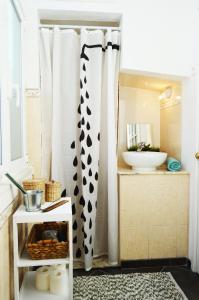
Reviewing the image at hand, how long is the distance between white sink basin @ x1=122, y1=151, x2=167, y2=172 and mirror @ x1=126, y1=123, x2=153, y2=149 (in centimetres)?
33

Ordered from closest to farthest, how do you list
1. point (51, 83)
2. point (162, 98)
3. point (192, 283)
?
point (192, 283)
point (51, 83)
point (162, 98)

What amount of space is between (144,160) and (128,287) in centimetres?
94

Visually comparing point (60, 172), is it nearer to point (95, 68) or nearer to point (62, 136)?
point (62, 136)

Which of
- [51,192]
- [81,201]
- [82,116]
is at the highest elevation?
[82,116]

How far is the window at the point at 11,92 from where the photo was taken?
1188 millimetres

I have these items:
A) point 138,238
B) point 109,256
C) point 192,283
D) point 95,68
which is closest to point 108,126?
point 95,68

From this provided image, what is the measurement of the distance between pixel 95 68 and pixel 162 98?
824 millimetres

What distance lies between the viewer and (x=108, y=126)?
6.33ft

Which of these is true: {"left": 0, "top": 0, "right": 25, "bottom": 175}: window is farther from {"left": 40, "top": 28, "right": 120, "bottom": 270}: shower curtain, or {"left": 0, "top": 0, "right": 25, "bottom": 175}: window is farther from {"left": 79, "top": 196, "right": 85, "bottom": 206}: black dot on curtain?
{"left": 79, "top": 196, "right": 85, "bottom": 206}: black dot on curtain

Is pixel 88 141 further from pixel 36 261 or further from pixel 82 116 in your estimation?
pixel 36 261

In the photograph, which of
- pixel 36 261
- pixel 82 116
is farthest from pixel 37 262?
pixel 82 116

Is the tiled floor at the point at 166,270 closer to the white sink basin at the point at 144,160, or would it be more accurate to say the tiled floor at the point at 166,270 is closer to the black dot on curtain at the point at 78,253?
the black dot on curtain at the point at 78,253

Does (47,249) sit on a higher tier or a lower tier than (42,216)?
lower

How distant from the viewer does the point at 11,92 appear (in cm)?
133
